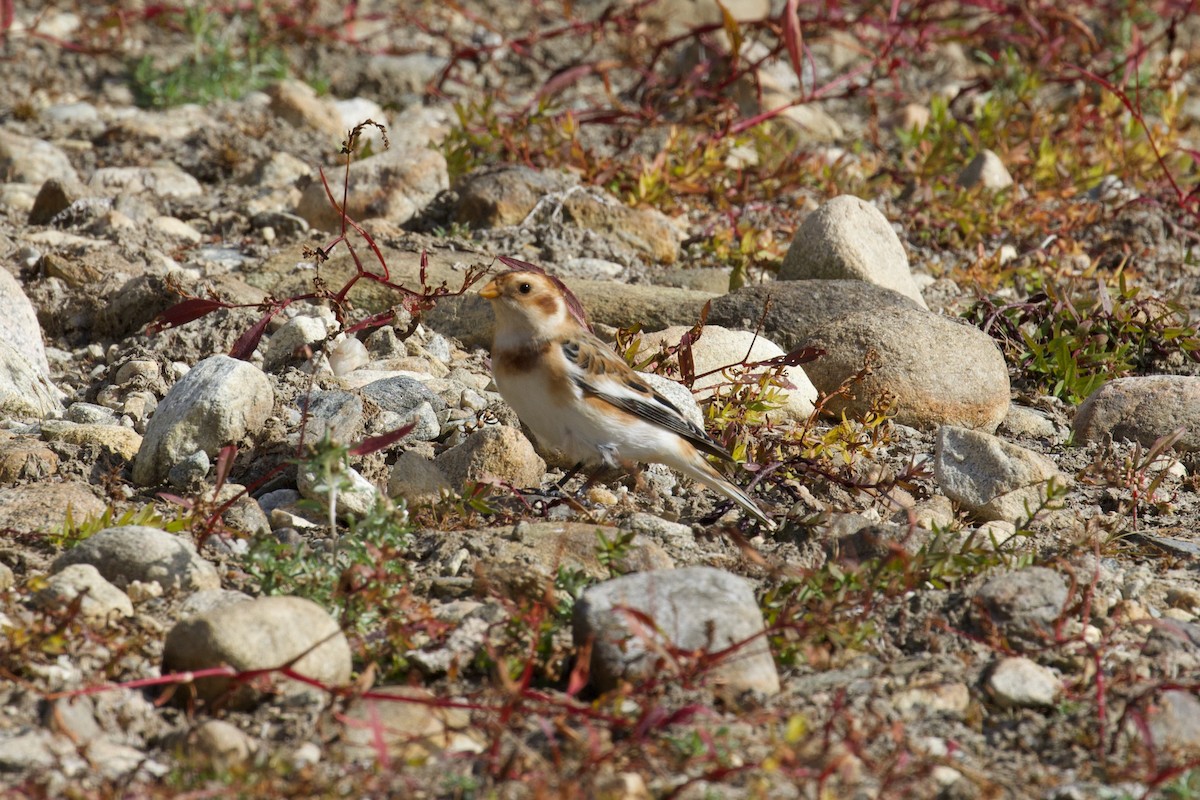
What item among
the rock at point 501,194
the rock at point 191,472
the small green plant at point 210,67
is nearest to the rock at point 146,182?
the small green plant at point 210,67

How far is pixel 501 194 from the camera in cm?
679

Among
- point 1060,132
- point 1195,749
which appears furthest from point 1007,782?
point 1060,132

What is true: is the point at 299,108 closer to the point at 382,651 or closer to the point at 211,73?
the point at 211,73

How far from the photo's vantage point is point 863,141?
861 centimetres

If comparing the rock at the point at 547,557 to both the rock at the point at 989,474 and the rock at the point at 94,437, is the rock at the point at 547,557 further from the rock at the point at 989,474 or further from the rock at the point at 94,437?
the rock at the point at 94,437

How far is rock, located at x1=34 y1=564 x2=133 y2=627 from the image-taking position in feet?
11.5

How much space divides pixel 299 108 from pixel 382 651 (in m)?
5.34

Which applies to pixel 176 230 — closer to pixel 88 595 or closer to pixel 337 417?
pixel 337 417

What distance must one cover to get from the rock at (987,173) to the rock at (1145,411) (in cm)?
236

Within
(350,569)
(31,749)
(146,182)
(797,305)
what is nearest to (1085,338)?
(797,305)

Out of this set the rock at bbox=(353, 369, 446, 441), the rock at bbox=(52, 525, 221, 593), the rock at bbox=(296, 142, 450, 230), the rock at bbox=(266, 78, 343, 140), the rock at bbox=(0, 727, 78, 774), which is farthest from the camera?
the rock at bbox=(266, 78, 343, 140)

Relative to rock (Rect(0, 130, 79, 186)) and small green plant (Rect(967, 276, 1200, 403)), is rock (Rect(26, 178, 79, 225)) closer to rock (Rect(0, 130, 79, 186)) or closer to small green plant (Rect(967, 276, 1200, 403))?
rock (Rect(0, 130, 79, 186))

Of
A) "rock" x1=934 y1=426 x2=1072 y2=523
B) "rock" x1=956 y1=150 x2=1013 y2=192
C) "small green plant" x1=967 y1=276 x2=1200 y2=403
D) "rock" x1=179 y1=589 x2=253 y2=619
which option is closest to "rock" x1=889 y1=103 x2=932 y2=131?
"rock" x1=956 y1=150 x2=1013 y2=192

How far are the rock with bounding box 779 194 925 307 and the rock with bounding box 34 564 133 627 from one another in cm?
350
